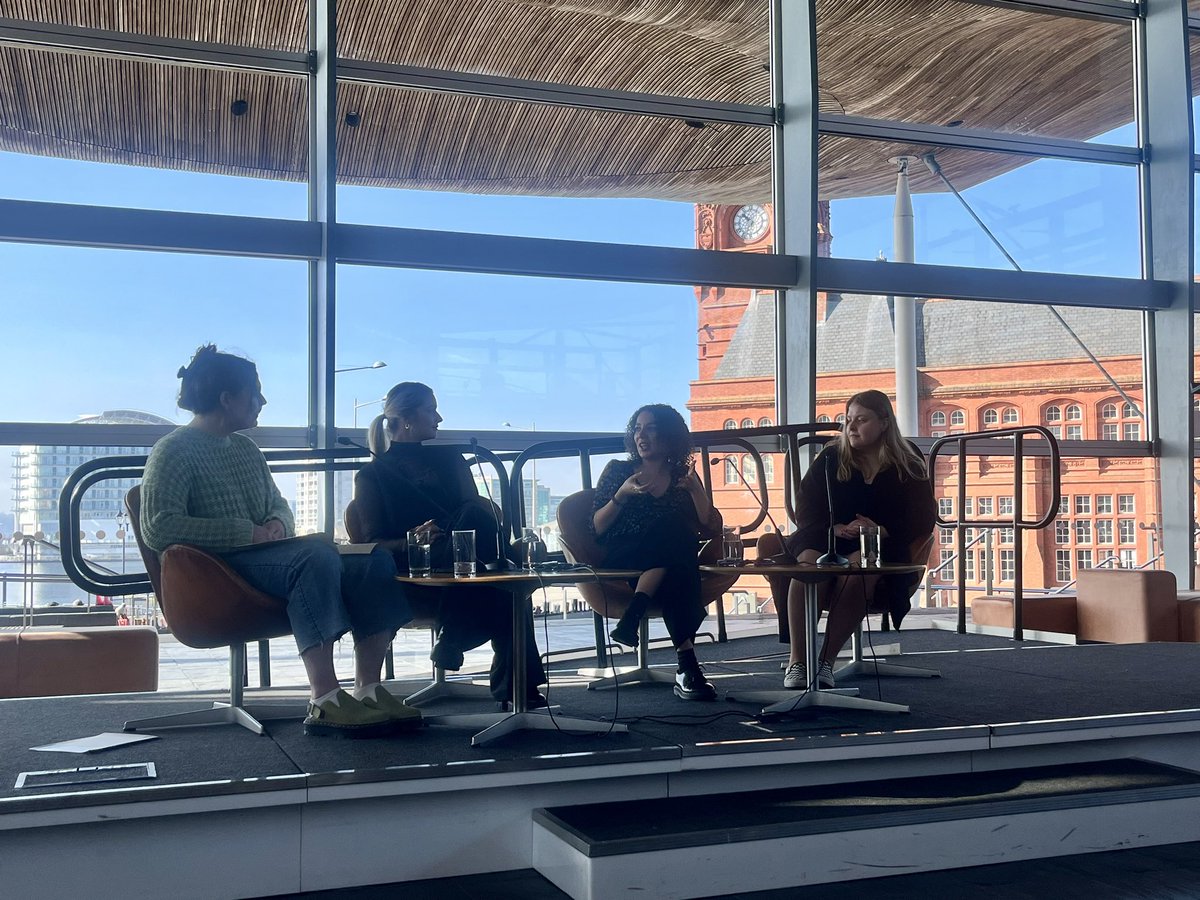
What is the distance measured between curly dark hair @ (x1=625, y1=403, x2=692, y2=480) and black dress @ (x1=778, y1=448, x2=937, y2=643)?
1.61 feet

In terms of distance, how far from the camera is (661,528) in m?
3.69

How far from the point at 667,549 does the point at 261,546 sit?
1281mm

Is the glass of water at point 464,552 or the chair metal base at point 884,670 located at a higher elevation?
the glass of water at point 464,552

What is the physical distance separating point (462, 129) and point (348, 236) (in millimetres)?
1071

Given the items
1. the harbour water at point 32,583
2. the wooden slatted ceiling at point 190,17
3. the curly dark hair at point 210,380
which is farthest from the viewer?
the wooden slatted ceiling at point 190,17

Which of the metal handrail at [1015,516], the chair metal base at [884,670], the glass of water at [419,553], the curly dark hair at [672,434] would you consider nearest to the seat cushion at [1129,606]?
the metal handrail at [1015,516]

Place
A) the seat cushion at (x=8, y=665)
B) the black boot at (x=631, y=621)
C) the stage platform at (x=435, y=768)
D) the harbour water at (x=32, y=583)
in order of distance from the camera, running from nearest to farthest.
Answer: the stage platform at (x=435, y=768), the black boot at (x=631, y=621), the seat cushion at (x=8, y=665), the harbour water at (x=32, y=583)

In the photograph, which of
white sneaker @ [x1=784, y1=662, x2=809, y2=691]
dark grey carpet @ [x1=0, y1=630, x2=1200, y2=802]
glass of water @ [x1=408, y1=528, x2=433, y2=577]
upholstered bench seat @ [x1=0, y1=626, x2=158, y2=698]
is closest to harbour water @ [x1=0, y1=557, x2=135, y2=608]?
upholstered bench seat @ [x1=0, y1=626, x2=158, y2=698]

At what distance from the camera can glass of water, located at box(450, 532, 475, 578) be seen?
3068mm

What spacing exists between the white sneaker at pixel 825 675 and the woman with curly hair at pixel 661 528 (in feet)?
1.44

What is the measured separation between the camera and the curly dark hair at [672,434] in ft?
12.4

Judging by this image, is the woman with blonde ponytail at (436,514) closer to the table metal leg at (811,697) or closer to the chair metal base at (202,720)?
the chair metal base at (202,720)

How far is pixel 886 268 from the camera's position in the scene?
21.9 ft

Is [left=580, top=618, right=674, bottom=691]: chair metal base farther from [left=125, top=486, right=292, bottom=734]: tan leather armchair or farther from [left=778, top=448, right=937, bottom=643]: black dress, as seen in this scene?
[left=125, top=486, right=292, bottom=734]: tan leather armchair
